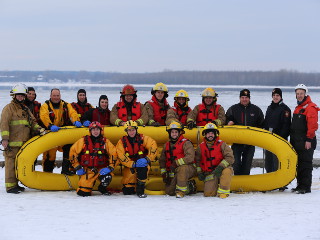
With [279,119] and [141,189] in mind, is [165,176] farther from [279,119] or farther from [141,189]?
[279,119]

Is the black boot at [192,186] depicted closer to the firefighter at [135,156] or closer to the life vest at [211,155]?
the life vest at [211,155]

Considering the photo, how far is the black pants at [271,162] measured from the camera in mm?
5574

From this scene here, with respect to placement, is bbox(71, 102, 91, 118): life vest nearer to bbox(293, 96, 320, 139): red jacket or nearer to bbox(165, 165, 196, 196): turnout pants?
bbox(165, 165, 196, 196): turnout pants

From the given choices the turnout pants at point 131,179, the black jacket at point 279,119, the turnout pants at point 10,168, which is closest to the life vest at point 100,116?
the turnout pants at point 131,179

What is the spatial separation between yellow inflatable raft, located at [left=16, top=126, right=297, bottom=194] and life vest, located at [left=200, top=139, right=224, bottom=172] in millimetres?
306

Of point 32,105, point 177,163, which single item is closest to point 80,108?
point 32,105

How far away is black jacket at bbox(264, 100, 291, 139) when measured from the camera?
208 inches

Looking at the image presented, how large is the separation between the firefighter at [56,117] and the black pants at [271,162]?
2546 millimetres

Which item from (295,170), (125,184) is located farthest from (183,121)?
(295,170)

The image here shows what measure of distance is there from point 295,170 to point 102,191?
234 centimetres

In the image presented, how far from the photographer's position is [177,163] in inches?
191

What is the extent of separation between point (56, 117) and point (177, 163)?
173cm

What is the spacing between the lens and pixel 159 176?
536 cm

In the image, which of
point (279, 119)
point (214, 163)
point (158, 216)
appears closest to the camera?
point (158, 216)
